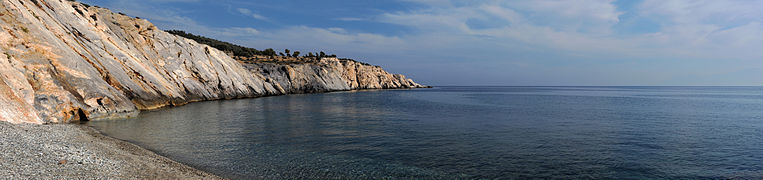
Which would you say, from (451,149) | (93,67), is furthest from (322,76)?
(451,149)

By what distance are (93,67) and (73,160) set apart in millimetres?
26242

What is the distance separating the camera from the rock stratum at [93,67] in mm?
22250

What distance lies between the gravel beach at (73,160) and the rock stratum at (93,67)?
17.9ft

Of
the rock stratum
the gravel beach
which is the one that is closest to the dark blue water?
the gravel beach

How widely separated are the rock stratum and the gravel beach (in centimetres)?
546

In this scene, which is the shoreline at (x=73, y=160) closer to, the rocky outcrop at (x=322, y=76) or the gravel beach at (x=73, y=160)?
the gravel beach at (x=73, y=160)

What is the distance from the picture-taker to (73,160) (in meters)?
11.3

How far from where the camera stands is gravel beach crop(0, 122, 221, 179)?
→ 9.70 metres

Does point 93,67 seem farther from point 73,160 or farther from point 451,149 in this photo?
point 451,149

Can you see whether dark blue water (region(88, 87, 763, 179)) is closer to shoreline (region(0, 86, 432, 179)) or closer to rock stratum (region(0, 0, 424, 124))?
shoreline (region(0, 86, 432, 179))

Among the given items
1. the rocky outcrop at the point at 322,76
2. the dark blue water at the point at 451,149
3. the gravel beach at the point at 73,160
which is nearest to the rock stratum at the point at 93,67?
the dark blue water at the point at 451,149

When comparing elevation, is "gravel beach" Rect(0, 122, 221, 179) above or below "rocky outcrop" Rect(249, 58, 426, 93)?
below

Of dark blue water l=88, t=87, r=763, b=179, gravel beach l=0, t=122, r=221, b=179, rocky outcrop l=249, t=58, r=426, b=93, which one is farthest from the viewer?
rocky outcrop l=249, t=58, r=426, b=93

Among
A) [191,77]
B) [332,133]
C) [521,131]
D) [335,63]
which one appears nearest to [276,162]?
[332,133]
